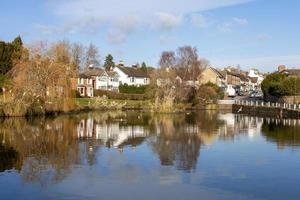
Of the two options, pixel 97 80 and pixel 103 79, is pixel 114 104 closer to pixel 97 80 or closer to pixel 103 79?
pixel 97 80

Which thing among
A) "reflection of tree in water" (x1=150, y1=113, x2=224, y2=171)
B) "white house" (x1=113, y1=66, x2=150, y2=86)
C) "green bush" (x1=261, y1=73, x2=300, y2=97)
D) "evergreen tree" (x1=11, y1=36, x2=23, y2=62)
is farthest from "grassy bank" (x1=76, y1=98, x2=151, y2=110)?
"reflection of tree in water" (x1=150, y1=113, x2=224, y2=171)

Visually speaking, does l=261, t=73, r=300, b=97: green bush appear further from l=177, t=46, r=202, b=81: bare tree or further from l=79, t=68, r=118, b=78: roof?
l=79, t=68, r=118, b=78: roof

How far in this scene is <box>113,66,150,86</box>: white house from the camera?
121m

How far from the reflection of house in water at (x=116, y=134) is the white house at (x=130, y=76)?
7113cm

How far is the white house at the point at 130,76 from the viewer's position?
12062 cm

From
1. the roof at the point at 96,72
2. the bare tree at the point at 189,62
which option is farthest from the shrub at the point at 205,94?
the roof at the point at 96,72

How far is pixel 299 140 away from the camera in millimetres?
37906

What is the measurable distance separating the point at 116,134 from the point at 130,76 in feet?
265

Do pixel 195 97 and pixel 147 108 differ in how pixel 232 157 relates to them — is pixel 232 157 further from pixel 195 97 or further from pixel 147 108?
pixel 195 97

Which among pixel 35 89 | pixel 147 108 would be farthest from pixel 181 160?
pixel 147 108

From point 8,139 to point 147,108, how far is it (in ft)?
166

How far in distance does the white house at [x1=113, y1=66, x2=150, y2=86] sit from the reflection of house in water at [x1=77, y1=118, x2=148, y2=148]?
233 ft

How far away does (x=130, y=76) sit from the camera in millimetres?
121125

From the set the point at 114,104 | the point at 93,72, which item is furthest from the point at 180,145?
the point at 93,72
